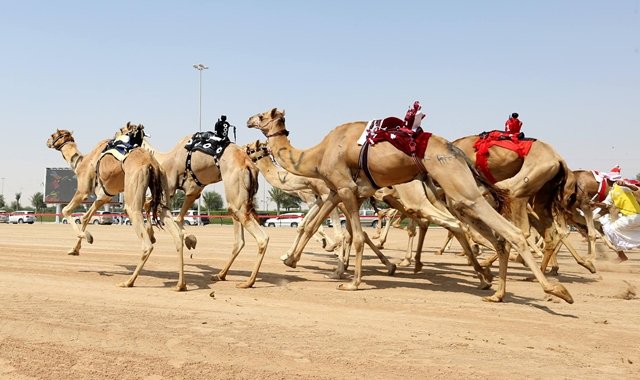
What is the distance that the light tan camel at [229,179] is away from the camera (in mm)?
10578

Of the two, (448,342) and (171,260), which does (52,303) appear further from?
(171,260)

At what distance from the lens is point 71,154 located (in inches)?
569

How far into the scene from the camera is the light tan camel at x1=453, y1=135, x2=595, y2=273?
11.1m

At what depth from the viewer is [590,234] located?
15711mm

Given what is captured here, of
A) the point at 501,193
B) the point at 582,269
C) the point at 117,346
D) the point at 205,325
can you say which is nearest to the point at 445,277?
the point at 501,193

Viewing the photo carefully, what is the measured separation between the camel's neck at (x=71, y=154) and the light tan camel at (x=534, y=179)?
849 centimetres

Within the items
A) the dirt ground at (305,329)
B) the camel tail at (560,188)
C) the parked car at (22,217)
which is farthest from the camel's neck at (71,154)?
the parked car at (22,217)

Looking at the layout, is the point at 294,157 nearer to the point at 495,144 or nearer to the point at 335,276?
the point at 335,276

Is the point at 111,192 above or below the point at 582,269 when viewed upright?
above

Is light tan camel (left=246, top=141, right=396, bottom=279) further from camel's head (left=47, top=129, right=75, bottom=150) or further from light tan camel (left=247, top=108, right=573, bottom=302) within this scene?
camel's head (left=47, top=129, right=75, bottom=150)

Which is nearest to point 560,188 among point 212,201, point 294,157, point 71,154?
point 294,157

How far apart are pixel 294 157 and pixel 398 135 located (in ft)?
7.39

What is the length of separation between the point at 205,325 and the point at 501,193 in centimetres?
499

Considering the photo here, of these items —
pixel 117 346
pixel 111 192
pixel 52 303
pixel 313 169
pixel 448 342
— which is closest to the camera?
pixel 117 346
